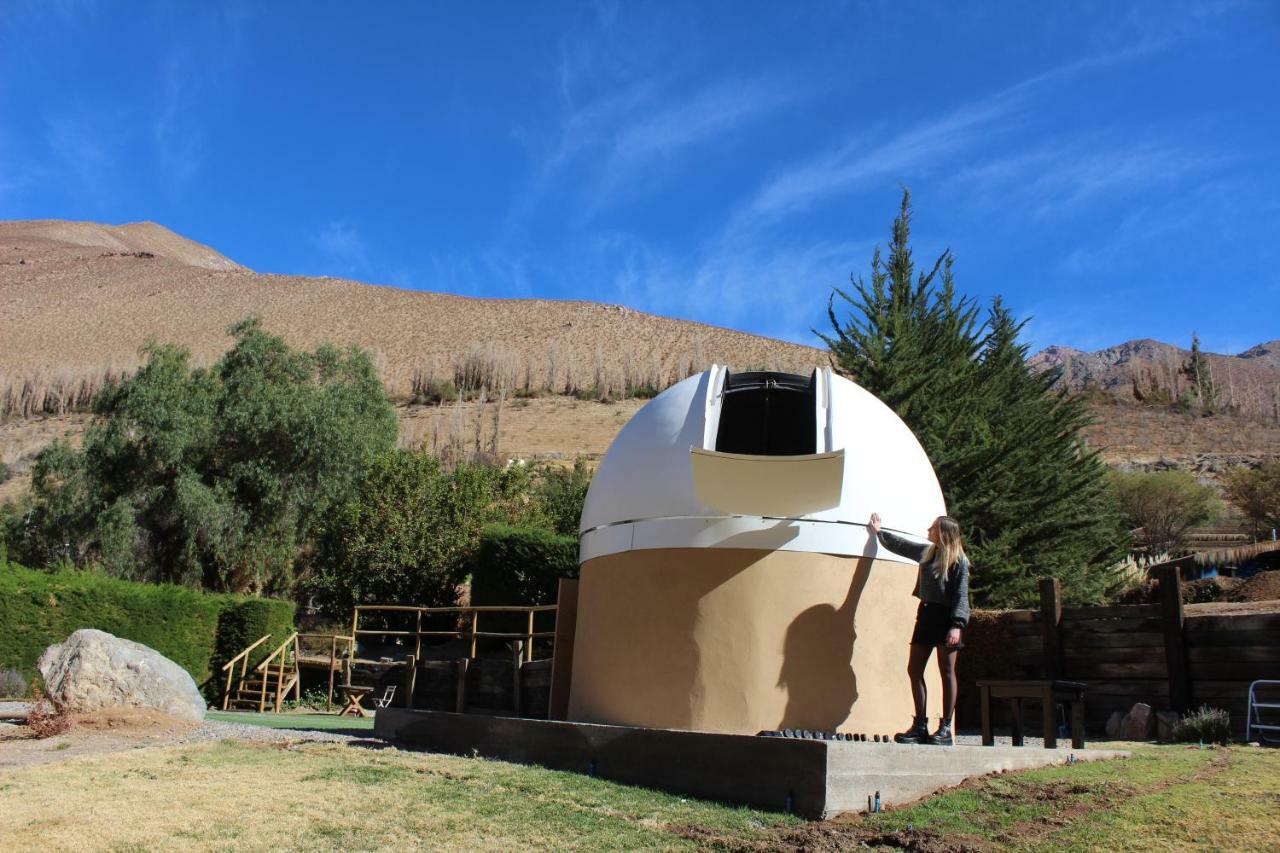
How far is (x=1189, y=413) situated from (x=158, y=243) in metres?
154

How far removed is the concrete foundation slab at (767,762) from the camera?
620 centimetres

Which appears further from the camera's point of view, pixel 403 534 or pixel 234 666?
pixel 403 534

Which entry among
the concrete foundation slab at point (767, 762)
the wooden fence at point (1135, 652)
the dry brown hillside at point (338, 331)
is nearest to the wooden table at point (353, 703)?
the concrete foundation slab at point (767, 762)

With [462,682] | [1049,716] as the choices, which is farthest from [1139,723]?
[462,682]

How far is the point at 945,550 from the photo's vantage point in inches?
300

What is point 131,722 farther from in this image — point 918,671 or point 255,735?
point 918,671

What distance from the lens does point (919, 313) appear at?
63.5 feet

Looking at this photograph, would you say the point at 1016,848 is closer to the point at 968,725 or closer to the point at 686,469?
the point at 686,469

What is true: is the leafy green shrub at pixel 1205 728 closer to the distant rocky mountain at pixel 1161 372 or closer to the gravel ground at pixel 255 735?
the gravel ground at pixel 255 735

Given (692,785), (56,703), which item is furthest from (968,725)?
(56,703)

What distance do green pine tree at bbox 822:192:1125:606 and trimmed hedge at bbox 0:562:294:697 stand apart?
530 inches

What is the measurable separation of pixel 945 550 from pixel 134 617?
1668 centimetres

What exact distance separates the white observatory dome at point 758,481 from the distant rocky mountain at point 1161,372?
54090 millimetres

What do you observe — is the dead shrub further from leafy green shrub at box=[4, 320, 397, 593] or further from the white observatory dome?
leafy green shrub at box=[4, 320, 397, 593]
